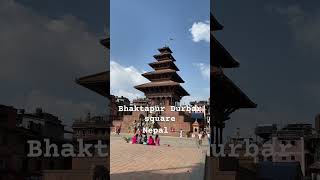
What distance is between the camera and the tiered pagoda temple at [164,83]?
7.34 metres

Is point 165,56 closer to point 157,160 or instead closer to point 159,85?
point 159,85

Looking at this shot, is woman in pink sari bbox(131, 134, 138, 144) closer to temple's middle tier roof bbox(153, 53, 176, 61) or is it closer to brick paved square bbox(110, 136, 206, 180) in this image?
brick paved square bbox(110, 136, 206, 180)

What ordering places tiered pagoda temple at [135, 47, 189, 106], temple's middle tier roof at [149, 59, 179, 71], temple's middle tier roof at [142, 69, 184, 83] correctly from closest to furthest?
temple's middle tier roof at [149, 59, 179, 71]
tiered pagoda temple at [135, 47, 189, 106]
temple's middle tier roof at [142, 69, 184, 83]

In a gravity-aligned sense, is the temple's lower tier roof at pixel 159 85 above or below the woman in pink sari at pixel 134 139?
above

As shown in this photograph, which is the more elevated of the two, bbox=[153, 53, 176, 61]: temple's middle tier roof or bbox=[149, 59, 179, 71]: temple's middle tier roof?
bbox=[153, 53, 176, 61]: temple's middle tier roof

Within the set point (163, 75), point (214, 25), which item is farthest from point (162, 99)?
point (214, 25)

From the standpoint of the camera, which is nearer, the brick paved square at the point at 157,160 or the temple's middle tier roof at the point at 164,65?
the temple's middle tier roof at the point at 164,65

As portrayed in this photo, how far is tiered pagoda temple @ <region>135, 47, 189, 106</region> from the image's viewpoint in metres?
7.34

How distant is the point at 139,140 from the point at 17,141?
1426mm

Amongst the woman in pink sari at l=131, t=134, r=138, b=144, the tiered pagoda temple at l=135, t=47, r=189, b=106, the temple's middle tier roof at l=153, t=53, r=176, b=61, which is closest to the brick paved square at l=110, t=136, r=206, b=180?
the woman in pink sari at l=131, t=134, r=138, b=144

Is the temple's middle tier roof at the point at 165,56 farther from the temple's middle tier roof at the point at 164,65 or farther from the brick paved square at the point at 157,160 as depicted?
the brick paved square at the point at 157,160

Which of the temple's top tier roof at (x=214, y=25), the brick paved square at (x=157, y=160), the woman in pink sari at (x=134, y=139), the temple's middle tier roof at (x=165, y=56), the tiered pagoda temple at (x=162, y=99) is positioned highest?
the temple's top tier roof at (x=214, y=25)

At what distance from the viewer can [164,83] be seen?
7.71 metres

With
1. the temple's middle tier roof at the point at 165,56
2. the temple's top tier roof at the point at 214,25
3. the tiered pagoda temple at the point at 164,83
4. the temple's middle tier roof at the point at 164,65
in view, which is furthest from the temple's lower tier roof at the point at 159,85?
the temple's top tier roof at the point at 214,25
